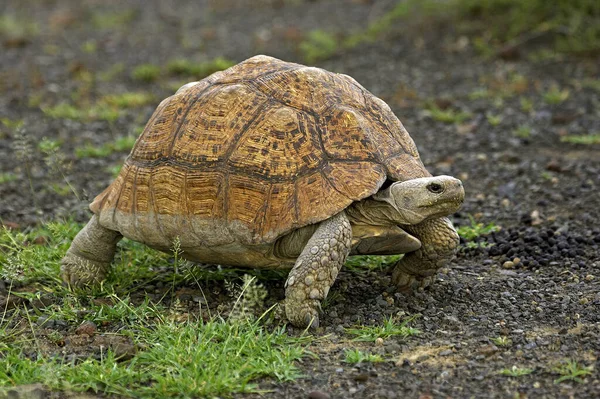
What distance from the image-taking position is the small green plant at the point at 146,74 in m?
12.1

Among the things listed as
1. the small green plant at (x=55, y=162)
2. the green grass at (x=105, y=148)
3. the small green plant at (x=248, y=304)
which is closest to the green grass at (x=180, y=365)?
the small green plant at (x=248, y=304)

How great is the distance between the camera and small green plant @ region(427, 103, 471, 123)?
378 inches

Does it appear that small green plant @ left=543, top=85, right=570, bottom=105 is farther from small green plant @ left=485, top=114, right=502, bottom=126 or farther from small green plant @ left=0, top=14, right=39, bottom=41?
small green plant @ left=0, top=14, right=39, bottom=41

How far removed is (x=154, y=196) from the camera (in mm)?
Answer: 5199

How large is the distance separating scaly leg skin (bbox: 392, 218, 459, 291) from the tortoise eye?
489mm

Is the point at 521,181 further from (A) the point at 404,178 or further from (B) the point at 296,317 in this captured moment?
(B) the point at 296,317

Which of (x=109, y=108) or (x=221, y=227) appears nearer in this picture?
(x=221, y=227)

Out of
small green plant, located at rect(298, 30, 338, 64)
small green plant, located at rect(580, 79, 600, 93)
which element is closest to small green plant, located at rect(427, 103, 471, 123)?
small green plant, located at rect(580, 79, 600, 93)

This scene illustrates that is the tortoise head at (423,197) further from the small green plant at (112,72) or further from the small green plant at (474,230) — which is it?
the small green plant at (112,72)

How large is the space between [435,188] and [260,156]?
1025 mm

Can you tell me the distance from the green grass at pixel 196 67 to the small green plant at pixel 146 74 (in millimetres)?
255

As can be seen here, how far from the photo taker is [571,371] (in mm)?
3967

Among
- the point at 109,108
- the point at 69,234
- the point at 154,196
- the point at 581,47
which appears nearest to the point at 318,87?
the point at 154,196

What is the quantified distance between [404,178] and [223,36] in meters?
10.6
